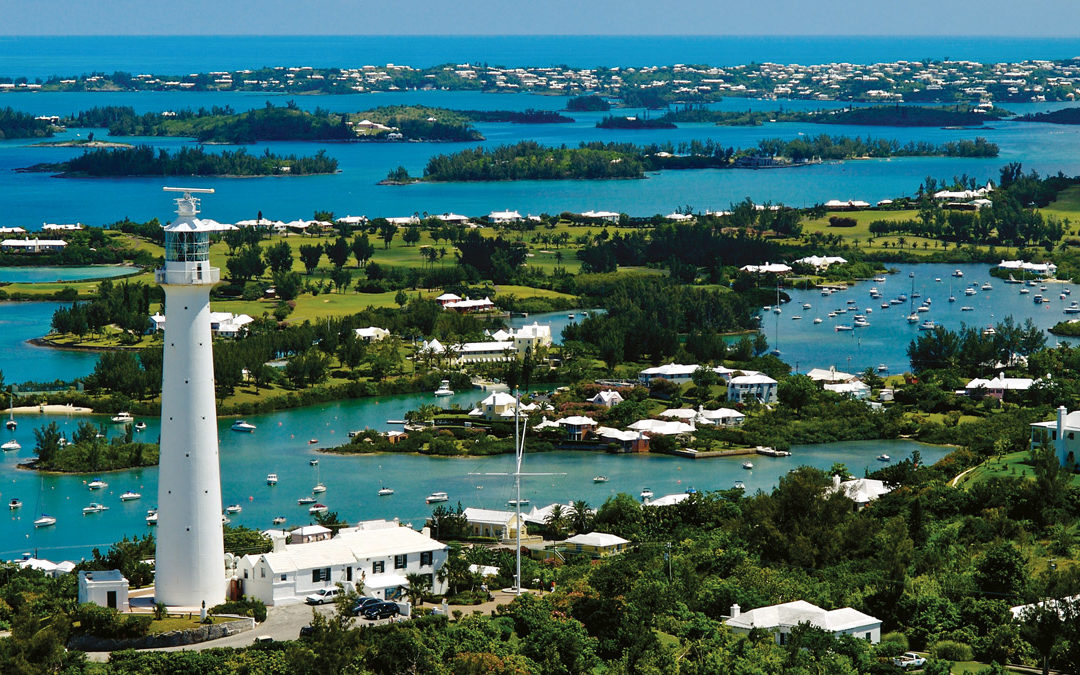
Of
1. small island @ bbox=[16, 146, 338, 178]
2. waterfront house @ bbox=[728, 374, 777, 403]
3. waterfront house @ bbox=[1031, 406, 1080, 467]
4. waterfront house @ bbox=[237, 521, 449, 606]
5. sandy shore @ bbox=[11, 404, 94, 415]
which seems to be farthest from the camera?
small island @ bbox=[16, 146, 338, 178]

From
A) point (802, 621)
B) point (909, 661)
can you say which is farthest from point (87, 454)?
point (909, 661)

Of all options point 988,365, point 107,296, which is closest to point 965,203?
point 988,365

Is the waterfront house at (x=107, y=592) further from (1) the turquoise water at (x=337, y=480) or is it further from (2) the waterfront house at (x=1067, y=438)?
(2) the waterfront house at (x=1067, y=438)

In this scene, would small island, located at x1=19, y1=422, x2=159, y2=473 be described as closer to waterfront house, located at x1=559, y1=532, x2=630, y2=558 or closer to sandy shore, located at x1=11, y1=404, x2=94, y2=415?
sandy shore, located at x1=11, y1=404, x2=94, y2=415

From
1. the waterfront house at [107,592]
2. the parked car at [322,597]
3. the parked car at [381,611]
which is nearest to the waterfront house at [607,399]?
the parked car at [322,597]

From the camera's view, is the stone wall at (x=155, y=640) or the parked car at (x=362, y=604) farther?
the parked car at (x=362, y=604)

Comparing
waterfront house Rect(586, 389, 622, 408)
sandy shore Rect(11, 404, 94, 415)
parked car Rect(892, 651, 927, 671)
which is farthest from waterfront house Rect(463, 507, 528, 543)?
sandy shore Rect(11, 404, 94, 415)
